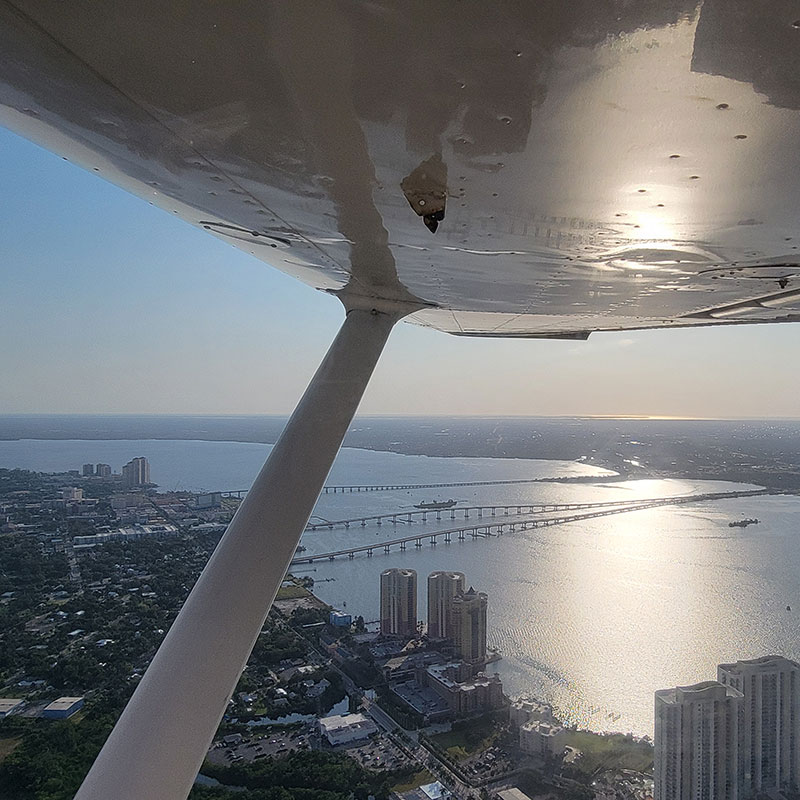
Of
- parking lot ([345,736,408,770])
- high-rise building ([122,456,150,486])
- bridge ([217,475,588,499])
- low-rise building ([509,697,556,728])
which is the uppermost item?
high-rise building ([122,456,150,486])

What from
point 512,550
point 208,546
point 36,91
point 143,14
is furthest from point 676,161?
point 512,550

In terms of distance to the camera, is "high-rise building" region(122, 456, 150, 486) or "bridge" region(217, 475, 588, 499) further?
"bridge" region(217, 475, 588, 499)

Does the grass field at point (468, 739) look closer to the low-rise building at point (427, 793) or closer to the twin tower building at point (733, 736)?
the low-rise building at point (427, 793)

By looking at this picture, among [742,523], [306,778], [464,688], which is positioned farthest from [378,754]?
[742,523]

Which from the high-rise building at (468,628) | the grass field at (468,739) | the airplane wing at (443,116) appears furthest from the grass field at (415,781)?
the airplane wing at (443,116)

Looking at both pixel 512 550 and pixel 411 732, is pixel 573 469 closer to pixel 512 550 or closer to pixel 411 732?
pixel 512 550

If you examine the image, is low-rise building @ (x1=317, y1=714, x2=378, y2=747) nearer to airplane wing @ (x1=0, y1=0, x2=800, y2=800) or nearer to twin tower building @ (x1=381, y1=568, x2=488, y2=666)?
twin tower building @ (x1=381, y1=568, x2=488, y2=666)

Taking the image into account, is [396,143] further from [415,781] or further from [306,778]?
[415,781]

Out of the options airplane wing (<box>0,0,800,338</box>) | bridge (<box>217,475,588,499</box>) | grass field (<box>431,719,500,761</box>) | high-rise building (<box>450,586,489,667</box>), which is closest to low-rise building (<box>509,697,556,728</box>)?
grass field (<box>431,719,500,761</box>)
